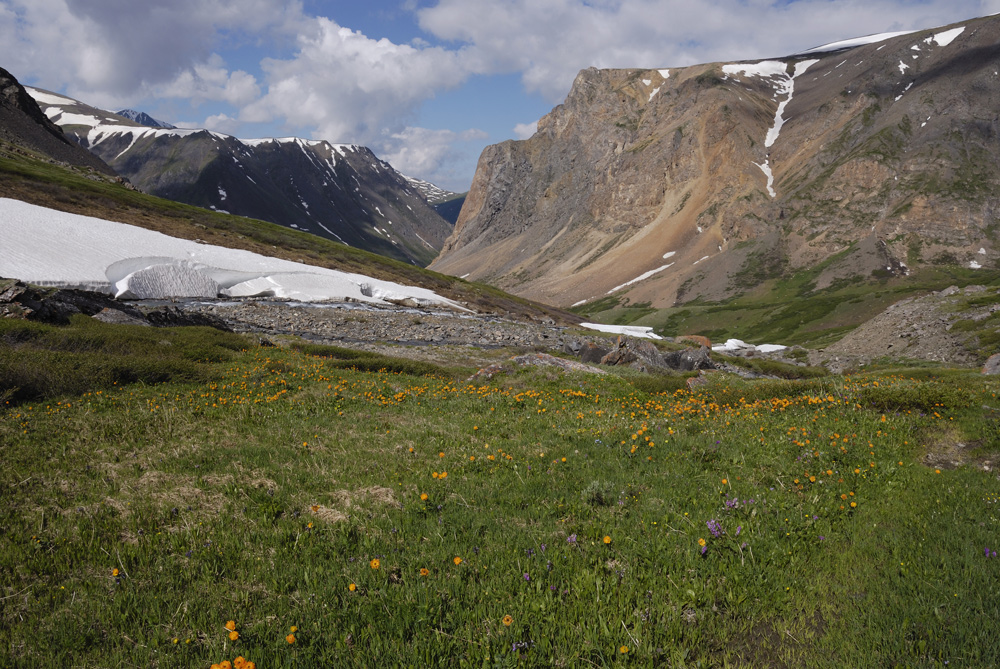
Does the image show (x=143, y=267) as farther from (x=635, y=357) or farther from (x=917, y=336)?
(x=917, y=336)

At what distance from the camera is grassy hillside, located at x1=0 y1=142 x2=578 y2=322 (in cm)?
7425

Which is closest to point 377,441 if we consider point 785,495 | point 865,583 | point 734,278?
point 785,495

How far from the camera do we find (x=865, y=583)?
554cm

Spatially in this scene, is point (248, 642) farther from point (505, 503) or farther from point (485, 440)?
point (485, 440)

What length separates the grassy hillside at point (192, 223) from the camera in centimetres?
7425

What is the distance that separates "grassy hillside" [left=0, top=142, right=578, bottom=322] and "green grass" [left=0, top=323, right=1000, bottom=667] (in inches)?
2922

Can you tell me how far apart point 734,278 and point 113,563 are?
7743 inches

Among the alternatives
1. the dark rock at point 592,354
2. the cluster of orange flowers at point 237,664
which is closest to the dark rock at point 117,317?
the dark rock at point 592,354

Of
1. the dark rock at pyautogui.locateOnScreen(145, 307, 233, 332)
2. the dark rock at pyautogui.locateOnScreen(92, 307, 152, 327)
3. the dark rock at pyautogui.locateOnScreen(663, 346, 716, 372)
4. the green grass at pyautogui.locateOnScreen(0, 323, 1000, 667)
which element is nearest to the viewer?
the green grass at pyautogui.locateOnScreen(0, 323, 1000, 667)

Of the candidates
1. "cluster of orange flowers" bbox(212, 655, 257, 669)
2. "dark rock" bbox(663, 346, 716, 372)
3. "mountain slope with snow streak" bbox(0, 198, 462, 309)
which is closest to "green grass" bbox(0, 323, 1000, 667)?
"cluster of orange flowers" bbox(212, 655, 257, 669)

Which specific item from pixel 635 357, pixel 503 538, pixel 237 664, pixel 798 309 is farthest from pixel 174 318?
pixel 798 309

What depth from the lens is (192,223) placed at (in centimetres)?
9056

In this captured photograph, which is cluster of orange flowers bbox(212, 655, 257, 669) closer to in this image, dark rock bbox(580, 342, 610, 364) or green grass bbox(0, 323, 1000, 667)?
green grass bbox(0, 323, 1000, 667)

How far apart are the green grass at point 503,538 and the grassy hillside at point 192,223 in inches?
2922
